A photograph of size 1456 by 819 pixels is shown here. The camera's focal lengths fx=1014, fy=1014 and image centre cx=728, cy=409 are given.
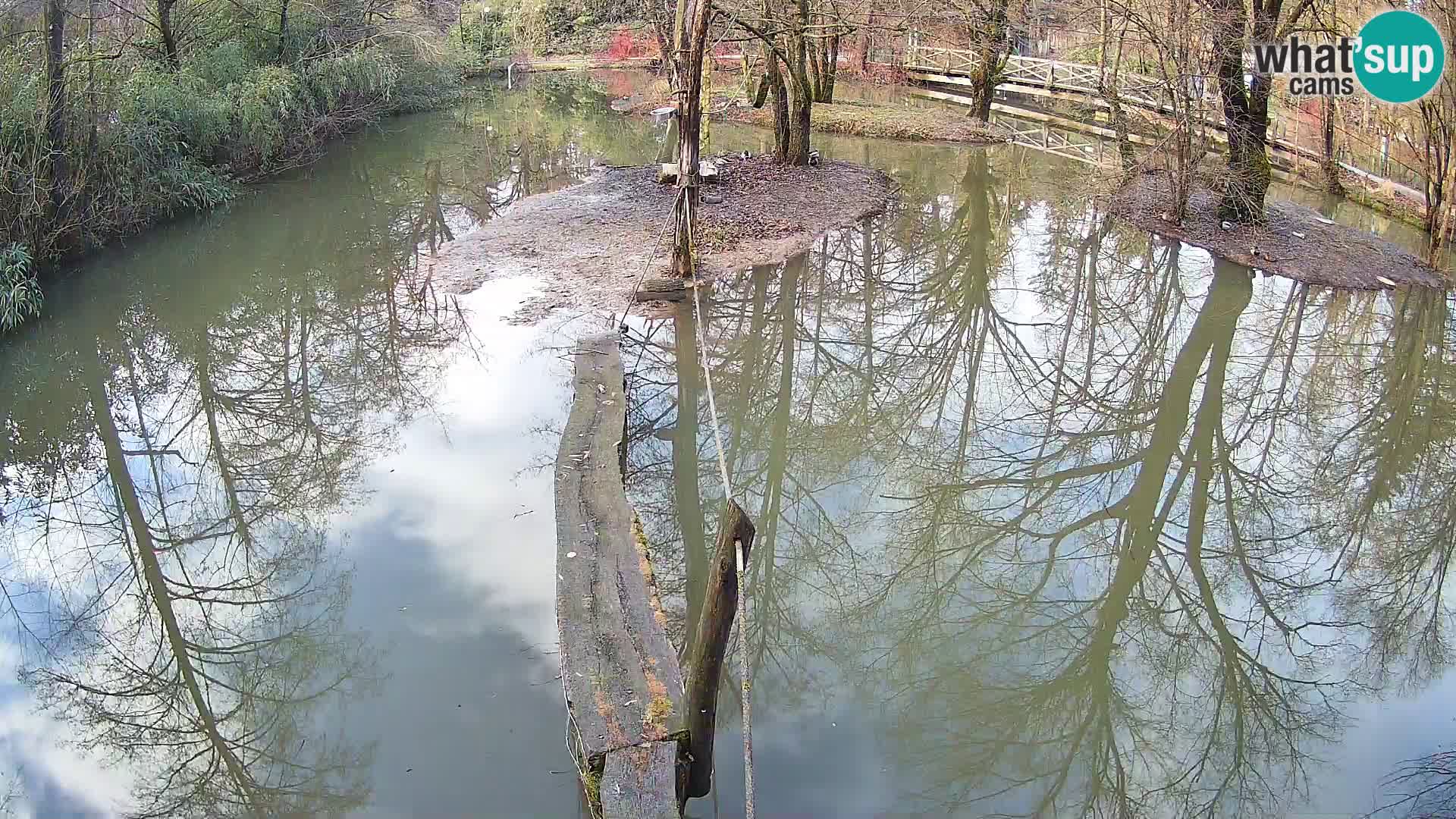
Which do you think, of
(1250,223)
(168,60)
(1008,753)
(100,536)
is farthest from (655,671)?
(168,60)

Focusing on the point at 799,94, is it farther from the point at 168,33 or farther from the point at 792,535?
the point at 792,535

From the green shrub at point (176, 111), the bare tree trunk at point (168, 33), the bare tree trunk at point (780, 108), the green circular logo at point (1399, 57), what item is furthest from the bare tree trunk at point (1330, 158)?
the bare tree trunk at point (168, 33)

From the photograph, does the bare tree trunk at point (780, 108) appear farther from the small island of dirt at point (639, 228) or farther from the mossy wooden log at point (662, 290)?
the mossy wooden log at point (662, 290)

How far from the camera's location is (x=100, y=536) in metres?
7.23

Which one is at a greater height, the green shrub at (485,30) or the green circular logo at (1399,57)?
the green shrub at (485,30)

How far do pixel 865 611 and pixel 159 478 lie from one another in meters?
5.66

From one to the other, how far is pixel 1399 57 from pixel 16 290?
1690 cm

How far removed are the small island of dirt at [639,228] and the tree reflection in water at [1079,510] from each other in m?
1.06

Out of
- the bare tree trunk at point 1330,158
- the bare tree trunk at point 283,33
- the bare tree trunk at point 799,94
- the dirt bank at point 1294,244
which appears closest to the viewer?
the dirt bank at point 1294,244

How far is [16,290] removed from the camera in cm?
1055

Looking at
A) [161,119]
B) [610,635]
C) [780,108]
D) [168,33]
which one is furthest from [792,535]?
[168,33]

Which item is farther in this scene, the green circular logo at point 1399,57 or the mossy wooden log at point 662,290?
the green circular logo at point 1399,57

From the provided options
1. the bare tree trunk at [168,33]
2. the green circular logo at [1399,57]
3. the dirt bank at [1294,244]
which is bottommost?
the dirt bank at [1294,244]

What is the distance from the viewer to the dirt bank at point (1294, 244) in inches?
488
